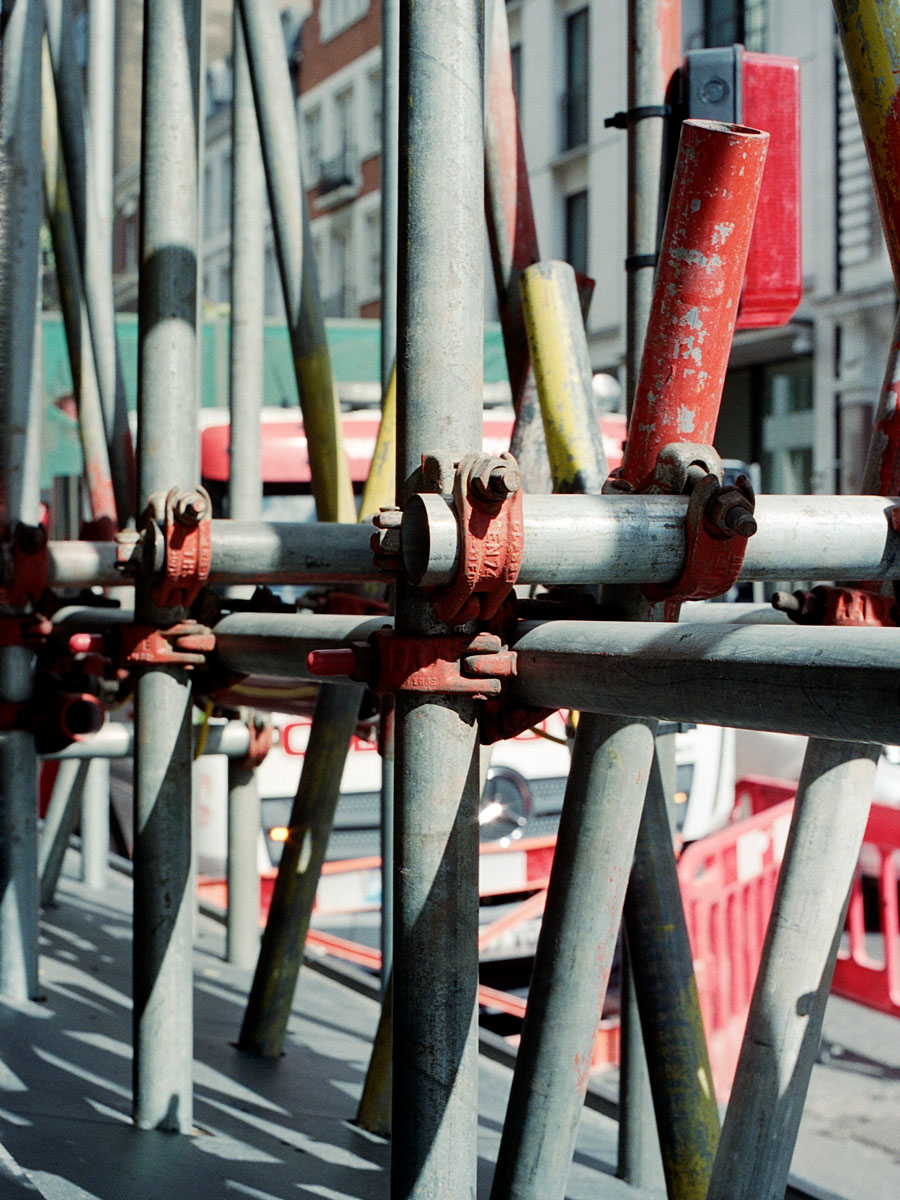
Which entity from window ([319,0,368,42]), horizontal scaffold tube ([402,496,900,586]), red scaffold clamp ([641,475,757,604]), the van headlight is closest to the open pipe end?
horizontal scaffold tube ([402,496,900,586])

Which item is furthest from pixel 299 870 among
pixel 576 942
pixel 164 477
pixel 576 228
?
pixel 576 228

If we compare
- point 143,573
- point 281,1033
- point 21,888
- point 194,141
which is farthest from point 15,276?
point 281,1033

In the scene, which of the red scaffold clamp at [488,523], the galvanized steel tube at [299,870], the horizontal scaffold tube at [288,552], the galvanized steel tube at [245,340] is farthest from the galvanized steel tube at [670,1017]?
the galvanized steel tube at [245,340]

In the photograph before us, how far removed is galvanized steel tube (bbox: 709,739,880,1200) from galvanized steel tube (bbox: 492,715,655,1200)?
0.68 feet

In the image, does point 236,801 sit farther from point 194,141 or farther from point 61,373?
point 61,373

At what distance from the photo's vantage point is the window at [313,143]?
103ft

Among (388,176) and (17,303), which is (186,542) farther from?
(388,176)

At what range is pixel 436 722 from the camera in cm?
183

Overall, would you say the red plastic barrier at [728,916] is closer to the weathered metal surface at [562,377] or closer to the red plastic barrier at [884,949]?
the red plastic barrier at [884,949]

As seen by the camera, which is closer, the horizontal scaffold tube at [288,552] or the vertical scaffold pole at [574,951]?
the vertical scaffold pole at [574,951]

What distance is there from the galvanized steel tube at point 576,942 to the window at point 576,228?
75.0 feet

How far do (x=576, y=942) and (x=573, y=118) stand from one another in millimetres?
23842

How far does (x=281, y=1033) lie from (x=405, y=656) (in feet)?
8.58

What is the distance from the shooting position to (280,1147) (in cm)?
317
